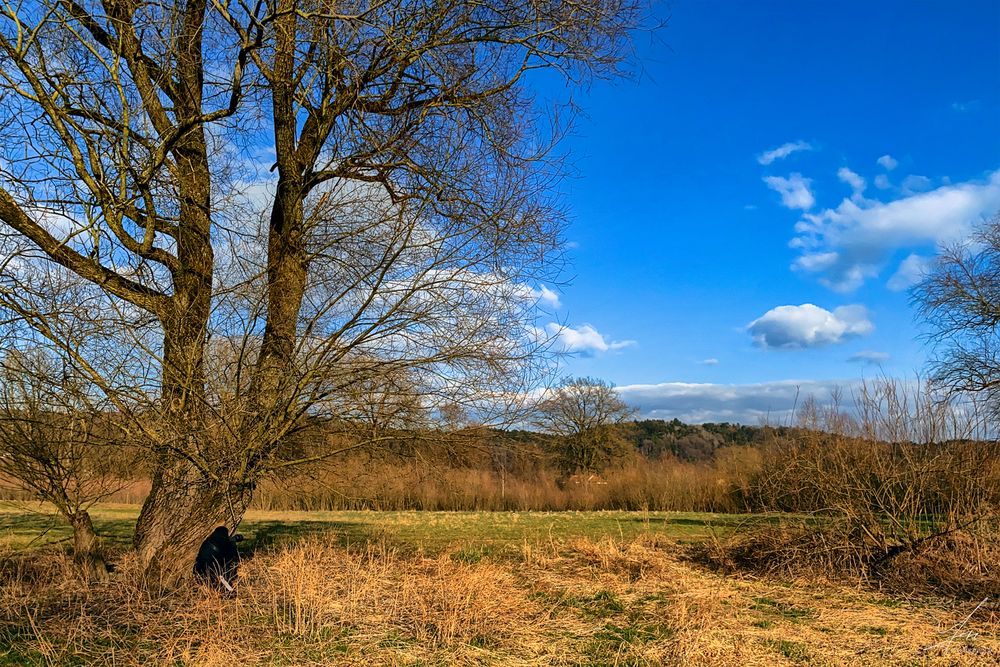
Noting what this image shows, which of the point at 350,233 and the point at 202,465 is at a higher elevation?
the point at 350,233

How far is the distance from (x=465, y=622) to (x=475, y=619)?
0.41 ft

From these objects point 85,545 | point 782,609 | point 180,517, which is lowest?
point 782,609

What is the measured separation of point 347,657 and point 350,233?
13.3 ft

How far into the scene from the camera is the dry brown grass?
4.59 m

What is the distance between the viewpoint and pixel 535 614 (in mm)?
5805

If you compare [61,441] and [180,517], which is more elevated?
[61,441]

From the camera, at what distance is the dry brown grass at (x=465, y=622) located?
4590 millimetres

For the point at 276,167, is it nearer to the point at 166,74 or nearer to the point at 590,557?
the point at 166,74

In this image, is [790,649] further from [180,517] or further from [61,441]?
[61,441]

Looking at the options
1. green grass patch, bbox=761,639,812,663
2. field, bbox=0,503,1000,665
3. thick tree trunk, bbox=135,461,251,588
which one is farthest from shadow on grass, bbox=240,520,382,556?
green grass patch, bbox=761,639,812,663

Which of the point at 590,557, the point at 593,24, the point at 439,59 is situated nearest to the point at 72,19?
the point at 439,59

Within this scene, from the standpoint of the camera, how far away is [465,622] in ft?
16.9

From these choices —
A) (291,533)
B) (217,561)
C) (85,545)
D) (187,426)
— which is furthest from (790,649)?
(291,533)

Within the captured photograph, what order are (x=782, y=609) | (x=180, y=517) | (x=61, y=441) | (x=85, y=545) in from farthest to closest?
(x=85, y=545)
(x=180, y=517)
(x=61, y=441)
(x=782, y=609)
